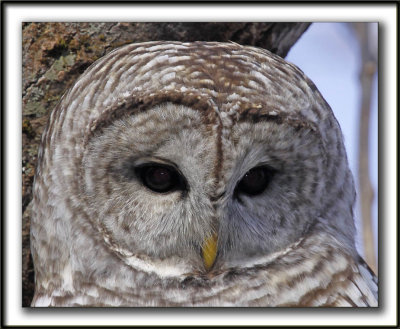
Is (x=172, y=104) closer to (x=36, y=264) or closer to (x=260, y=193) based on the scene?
(x=260, y=193)

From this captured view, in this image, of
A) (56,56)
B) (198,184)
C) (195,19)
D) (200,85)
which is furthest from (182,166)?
(56,56)

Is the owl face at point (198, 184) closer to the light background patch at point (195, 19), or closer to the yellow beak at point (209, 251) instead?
the yellow beak at point (209, 251)

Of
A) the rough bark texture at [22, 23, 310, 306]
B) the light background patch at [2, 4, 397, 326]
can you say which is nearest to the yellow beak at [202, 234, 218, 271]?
the light background patch at [2, 4, 397, 326]

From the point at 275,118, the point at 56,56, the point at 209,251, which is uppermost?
the point at 56,56

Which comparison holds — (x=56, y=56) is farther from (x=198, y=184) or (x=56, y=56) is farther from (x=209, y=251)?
A: (x=209, y=251)

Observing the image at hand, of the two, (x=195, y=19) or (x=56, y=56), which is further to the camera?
(x=56, y=56)

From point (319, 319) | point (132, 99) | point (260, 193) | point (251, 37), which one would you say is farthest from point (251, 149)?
point (251, 37)

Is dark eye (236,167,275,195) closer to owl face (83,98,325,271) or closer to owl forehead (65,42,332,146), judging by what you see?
owl face (83,98,325,271)

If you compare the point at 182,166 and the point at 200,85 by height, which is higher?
the point at 200,85
